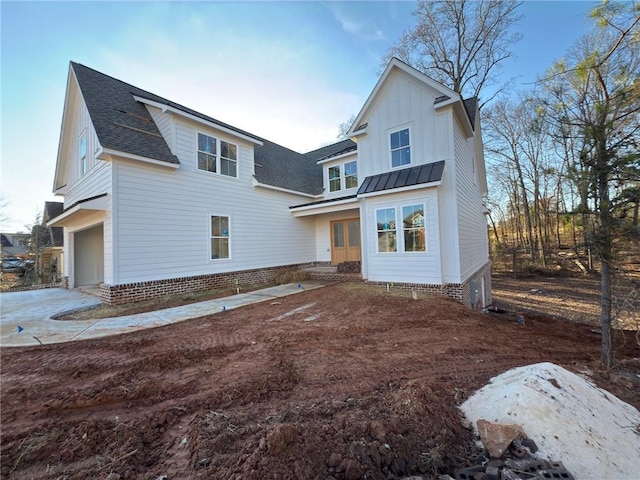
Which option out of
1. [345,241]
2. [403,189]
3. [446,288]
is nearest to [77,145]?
[345,241]

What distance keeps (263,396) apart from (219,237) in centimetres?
846

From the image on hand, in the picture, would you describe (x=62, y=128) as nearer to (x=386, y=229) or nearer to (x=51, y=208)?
(x=51, y=208)

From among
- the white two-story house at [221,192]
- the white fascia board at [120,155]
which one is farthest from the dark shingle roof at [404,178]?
the white fascia board at [120,155]

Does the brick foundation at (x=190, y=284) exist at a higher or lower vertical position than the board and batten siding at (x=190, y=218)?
lower

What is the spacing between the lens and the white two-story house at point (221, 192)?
815 centimetres

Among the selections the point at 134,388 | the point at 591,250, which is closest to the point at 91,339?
the point at 134,388

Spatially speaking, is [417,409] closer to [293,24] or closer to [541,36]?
[293,24]

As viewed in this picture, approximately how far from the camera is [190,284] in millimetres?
9305

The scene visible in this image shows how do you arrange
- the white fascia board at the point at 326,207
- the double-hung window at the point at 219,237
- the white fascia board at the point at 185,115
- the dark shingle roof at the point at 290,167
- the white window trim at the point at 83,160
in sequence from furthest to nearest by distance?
the dark shingle roof at the point at 290,167 < the white fascia board at the point at 326,207 < the double-hung window at the point at 219,237 < the white window trim at the point at 83,160 < the white fascia board at the point at 185,115

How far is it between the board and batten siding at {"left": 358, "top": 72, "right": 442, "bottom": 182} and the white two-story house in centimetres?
4

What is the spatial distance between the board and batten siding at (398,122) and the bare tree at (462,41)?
31.7 ft

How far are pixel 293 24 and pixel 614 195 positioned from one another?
388 inches

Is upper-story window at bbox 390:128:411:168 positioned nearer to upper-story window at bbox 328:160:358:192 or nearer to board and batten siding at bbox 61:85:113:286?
upper-story window at bbox 328:160:358:192

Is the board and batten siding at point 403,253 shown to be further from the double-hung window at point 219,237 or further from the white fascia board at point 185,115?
the white fascia board at point 185,115
